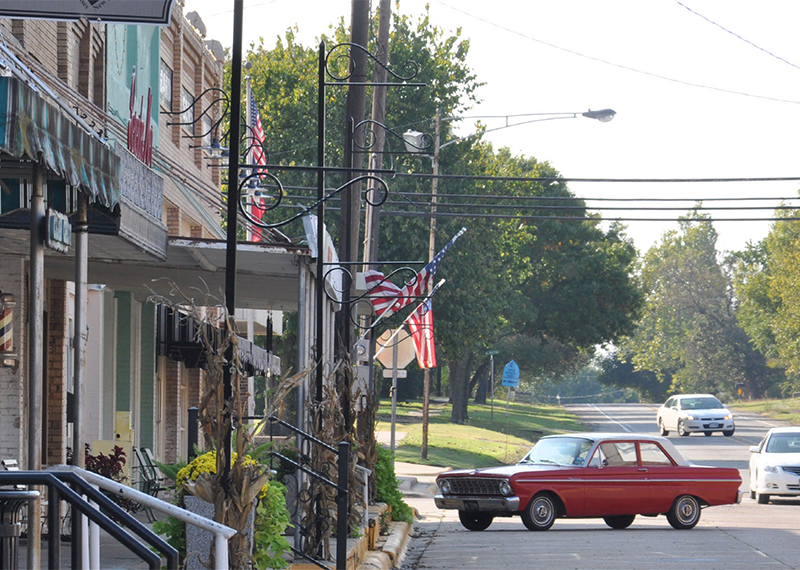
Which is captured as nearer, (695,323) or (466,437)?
(466,437)

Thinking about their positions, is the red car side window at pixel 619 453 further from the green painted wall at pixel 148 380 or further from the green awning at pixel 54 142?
the green awning at pixel 54 142

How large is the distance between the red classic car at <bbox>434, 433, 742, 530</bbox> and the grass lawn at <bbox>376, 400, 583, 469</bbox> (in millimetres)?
10099

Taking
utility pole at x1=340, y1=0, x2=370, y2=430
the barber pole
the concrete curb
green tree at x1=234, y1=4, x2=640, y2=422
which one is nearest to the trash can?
the concrete curb

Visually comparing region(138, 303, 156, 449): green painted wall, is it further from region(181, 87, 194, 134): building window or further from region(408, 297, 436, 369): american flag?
region(408, 297, 436, 369): american flag

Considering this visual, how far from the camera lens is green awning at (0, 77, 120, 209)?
5.85m

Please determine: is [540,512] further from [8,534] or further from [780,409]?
[780,409]

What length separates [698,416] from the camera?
44.7m

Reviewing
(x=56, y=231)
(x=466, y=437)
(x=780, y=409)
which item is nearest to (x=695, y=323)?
(x=780, y=409)

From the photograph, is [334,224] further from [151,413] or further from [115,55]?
[115,55]

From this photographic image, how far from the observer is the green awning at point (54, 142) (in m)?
5.85

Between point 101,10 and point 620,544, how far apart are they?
35.4 feet

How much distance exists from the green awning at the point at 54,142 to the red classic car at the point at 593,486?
1059 centimetres


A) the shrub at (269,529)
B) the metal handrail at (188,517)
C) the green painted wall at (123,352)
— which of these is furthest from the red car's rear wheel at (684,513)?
the metal handrail at (188,517)

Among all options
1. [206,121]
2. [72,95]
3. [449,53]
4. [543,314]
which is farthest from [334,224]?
[543,314]
